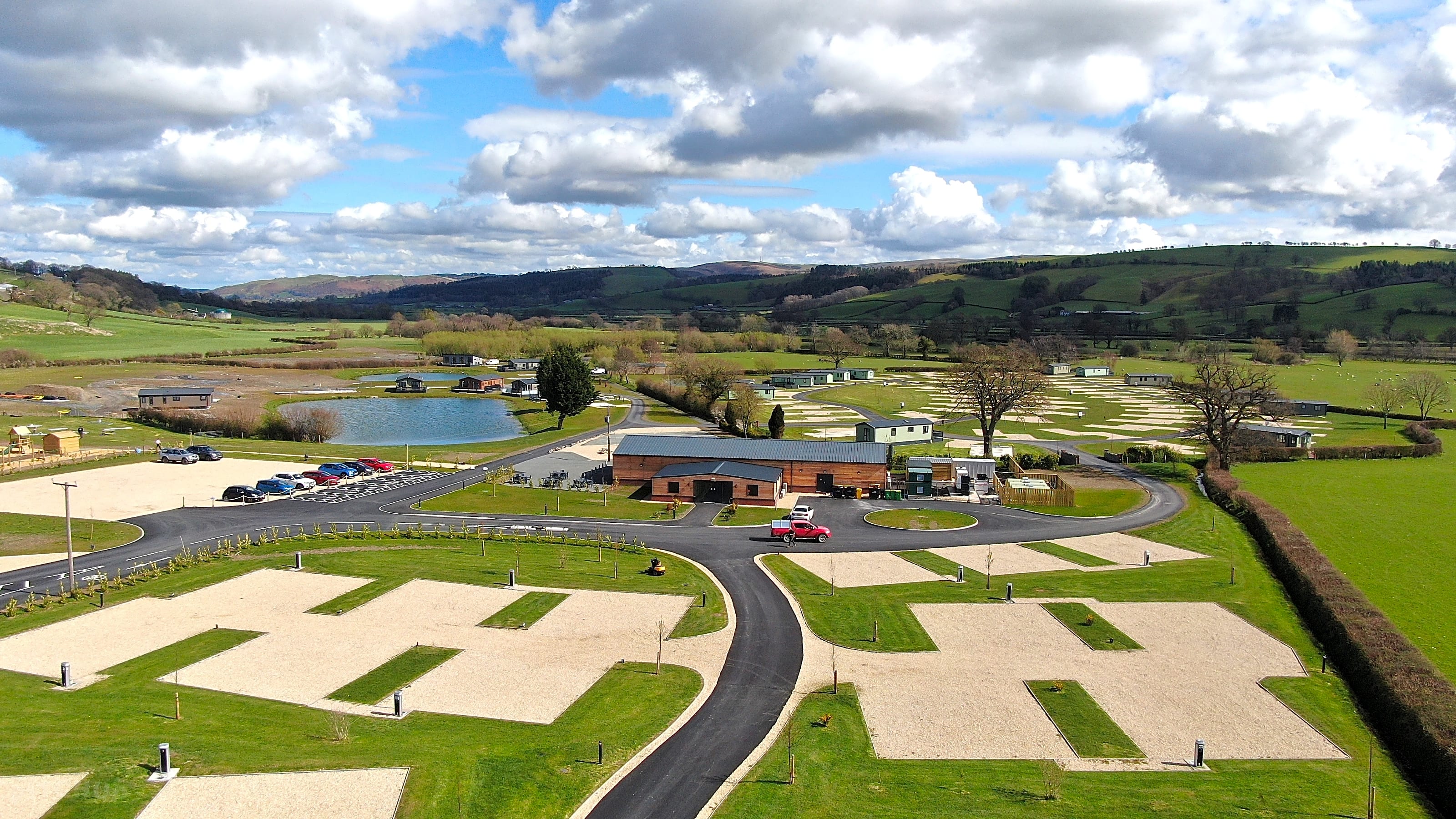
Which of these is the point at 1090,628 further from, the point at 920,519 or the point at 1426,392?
the point at 1426,392

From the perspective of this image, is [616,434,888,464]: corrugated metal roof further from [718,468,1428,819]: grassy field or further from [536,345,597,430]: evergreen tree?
[718,468,1428,819]: grassy field

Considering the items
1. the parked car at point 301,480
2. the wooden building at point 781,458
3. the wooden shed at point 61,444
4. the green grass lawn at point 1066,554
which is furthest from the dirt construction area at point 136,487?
the green grass lawn at point 1066,554

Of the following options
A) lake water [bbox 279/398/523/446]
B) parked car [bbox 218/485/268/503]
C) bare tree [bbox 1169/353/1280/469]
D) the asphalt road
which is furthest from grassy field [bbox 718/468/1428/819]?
lake water [bbox 279/398/523/446]

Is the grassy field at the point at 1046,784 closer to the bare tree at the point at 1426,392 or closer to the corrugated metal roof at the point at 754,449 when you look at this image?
the corrugated metal roof at the point at 754,449

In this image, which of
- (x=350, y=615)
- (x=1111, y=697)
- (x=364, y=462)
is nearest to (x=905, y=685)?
(x=1111, y=697)

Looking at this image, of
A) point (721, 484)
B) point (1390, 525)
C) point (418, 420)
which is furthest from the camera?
point (418, 420)

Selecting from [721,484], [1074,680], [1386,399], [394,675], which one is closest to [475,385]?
[721,484]
